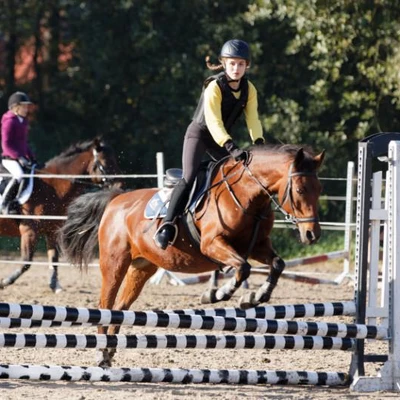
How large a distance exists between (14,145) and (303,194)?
681cm

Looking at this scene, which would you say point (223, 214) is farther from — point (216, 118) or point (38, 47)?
point (38, 47)

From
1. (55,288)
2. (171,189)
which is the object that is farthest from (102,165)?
(171,189)

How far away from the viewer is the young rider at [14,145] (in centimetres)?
1224

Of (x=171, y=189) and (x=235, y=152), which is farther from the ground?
(x=235, y=152)

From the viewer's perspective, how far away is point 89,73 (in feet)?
65.8

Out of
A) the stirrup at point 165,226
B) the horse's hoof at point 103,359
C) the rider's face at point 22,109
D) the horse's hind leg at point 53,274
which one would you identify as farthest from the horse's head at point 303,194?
the rider's face at point 22,109

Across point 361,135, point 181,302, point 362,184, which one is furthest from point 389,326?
point 361,135

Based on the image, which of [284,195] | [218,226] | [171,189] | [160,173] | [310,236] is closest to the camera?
[310,236]

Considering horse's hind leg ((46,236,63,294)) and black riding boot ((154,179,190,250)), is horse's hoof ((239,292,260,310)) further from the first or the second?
horse's hind leg ((46,236,63,294))

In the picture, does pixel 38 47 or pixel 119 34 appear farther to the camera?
pixel 38 47

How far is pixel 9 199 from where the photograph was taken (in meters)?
12.3

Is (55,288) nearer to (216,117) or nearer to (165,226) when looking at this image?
(165,226)

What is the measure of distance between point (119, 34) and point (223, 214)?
13.0 metres

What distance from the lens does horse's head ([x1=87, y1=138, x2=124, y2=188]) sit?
40.3 ft
